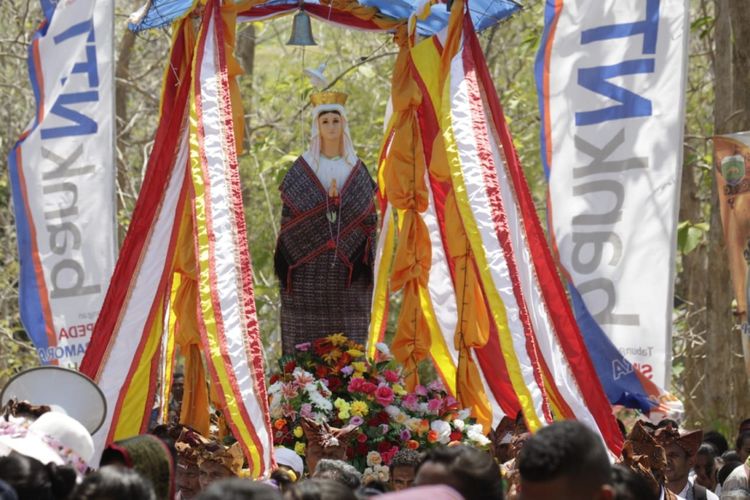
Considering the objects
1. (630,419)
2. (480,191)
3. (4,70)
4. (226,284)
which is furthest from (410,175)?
(4,70)

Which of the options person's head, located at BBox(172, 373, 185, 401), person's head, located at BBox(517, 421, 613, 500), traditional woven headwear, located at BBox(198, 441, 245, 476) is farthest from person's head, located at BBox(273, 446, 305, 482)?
person's head, located at BBox(517, 421, 613, 500)

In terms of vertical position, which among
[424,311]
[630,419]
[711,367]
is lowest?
[630,419]

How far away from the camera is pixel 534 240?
7.56 metres

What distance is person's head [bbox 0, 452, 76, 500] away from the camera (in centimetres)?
389

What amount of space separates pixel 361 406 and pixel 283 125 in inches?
272

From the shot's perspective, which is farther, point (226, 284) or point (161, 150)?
point (161, 150)

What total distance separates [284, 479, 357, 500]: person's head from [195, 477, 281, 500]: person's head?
0.50 m

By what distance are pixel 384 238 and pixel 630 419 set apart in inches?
215

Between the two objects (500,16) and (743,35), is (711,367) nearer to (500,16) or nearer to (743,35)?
(743,35)

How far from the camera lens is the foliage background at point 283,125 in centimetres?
1289

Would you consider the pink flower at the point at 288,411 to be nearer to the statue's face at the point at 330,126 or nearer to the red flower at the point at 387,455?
the red flower at the point at 387,455

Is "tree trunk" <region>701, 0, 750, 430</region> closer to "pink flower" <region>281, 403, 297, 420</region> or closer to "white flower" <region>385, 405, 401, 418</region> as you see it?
"white flower" <region>385, 405, 401, 418</region>

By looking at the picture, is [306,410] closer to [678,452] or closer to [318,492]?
[678,452]

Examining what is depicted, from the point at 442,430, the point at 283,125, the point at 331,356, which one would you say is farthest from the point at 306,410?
the point at 283,125
